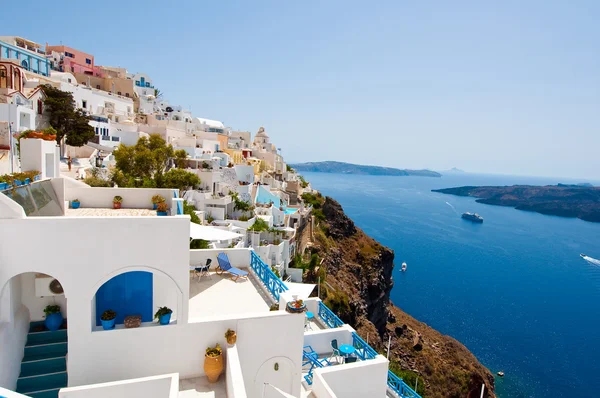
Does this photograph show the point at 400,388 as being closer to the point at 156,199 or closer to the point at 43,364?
the point at 156,199

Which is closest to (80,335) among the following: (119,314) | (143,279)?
(119,314)

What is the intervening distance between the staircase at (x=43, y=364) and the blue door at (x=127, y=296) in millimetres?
1123

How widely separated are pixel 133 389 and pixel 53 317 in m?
2.53

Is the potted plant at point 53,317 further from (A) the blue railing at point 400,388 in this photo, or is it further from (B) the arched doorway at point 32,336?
(A) the blue railing at point 400,388

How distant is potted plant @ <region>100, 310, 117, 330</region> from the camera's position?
6.29 m

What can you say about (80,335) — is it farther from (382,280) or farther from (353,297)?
(382,280)

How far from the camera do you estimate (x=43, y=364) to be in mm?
6520

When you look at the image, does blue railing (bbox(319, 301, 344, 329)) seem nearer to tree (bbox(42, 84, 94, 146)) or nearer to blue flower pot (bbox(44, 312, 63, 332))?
blue flower pot (bbox(44, 312, 63, 332))

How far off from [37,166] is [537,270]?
80.2 metres

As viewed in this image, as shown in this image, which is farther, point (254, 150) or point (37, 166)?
point (254, 150)

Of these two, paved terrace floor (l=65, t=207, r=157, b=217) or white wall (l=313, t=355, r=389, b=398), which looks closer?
paved terrace floor (l=65, t=207, r=157, b=217)

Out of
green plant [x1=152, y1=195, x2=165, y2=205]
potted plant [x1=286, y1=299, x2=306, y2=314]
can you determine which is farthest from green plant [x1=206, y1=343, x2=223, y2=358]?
green plant [x1=152, y1=195, x2=165, y2=205]

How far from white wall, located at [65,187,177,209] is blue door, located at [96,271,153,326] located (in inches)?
89.8

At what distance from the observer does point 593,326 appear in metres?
46.6
